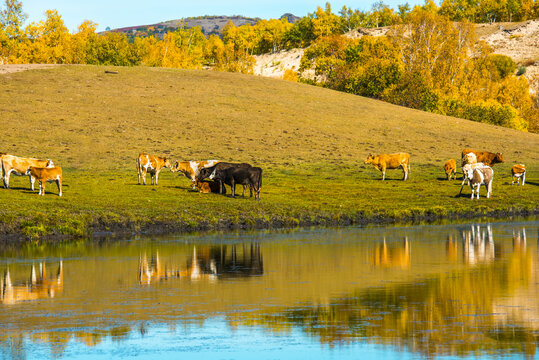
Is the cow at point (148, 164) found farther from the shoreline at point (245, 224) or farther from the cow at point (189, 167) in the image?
the shoreline at point (245, 224)

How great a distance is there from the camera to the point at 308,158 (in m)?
60.7

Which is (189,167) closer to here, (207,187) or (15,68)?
(207,187)

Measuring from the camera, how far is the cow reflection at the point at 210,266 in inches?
787

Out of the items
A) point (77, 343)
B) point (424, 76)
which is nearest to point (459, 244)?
point (77, 343)

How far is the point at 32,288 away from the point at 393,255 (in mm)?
10775

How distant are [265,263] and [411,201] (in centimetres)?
1954

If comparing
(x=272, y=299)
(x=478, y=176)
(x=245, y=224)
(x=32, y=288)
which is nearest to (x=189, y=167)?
(x=245, y=224)

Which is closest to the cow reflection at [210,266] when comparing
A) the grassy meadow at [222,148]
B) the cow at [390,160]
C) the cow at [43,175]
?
A: the grassy meadow at [222,148]

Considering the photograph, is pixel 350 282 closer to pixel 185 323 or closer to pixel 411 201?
pixel 185 323

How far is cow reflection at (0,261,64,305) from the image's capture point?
16.9m

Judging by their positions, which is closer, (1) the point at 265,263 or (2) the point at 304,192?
(1) the point at 265,263

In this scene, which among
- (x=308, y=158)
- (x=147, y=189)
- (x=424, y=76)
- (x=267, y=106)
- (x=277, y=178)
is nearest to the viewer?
(x=147, y=189)

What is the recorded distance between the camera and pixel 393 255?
23578mm

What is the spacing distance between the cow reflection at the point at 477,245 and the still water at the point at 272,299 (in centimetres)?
7
